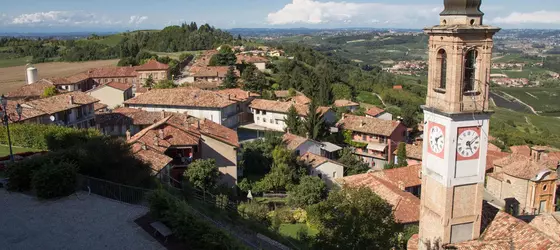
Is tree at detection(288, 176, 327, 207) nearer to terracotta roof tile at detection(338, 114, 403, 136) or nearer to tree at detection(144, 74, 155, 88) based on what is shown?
terracotta roof tile at detection(338, 114, 403, 136)

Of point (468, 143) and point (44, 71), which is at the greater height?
point (468, 143)

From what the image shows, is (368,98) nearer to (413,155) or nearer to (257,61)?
(257,61)

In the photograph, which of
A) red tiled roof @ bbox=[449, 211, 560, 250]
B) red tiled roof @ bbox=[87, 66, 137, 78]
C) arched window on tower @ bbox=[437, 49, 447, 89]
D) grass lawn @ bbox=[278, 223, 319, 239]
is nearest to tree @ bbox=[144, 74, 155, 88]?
red tiled roof @ bbox=[87, 66, 137, 78]

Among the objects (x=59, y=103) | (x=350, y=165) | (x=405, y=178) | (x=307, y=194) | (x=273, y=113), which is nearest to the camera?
(x=307, y=194)

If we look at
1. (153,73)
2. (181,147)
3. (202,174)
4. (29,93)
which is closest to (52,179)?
(202,174)

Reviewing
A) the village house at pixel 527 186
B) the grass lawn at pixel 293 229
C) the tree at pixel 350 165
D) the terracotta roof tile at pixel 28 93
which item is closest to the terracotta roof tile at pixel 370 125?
the tree at pixel 350 165

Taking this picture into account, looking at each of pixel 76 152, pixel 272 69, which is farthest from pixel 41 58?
pixel 76 152

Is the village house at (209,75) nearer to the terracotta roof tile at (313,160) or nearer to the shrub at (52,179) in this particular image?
the terracotta roof tile at (313,160)
